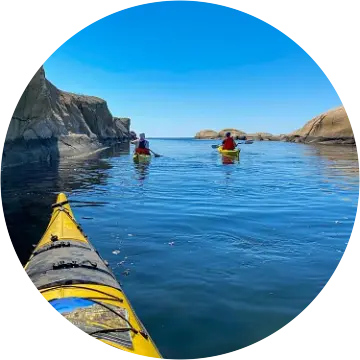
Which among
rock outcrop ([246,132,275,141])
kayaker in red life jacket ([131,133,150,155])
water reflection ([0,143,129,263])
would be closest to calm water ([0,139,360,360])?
water reflection ([0,143,129,263])

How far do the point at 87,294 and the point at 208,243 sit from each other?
4491 mm

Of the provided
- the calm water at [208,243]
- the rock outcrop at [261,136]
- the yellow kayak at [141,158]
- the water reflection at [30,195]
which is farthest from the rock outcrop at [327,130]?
the water reflection at [30,195]

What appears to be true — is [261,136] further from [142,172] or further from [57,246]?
[57,246]

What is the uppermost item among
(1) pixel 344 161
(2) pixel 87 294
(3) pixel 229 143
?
(3) pixel 229 143

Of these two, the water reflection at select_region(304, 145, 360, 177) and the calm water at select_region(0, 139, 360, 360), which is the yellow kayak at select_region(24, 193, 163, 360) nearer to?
the calm water at select_region(0, 139, 360, 360)

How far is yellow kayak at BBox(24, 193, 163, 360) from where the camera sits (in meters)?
3.52

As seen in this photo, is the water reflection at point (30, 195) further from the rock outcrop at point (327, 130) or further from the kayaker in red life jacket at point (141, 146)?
the rock outcrop at point (327, 130)

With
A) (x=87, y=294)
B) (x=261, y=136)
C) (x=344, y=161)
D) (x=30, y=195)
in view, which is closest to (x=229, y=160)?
(x=344, y=161)

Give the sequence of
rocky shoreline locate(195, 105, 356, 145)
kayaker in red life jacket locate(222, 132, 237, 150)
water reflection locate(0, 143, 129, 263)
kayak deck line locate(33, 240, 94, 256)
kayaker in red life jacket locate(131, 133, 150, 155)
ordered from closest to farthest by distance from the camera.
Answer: kayak deck line locate(33, 240, 94, 256) < water reflection locate(0, 143, 129, 263) < kayaker in red life jacket locate(131, 133, 150, 155) < kayaker in red life jacket locate(222, 132, 237, 150) < rocky shoreline locate(195, 105, 356, 145)

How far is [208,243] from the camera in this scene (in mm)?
8383

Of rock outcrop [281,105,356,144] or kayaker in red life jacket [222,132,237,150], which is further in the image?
rock outcrop [281,105,356,144]

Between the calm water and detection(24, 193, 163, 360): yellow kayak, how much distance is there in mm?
744

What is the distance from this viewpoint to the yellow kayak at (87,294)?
3516 millimetres

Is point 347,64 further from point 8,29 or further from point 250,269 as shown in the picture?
point 250,269
